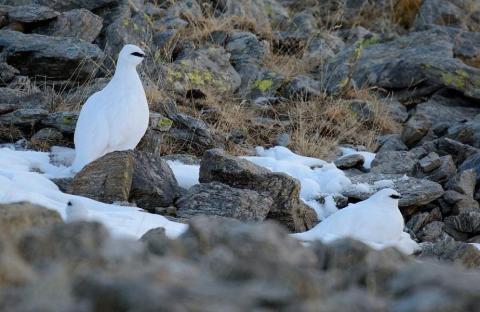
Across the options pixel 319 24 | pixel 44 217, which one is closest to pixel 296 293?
pixel 44 217

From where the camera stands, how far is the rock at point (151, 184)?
6453 millimetres

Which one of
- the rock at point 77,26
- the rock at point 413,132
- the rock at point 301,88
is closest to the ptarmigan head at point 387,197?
the rock at point 413,132

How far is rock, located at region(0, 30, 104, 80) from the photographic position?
9258 mm

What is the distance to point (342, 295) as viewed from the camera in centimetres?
229

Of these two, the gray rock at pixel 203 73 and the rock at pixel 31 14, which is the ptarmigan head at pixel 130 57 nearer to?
the gray rock at pixel 203 73

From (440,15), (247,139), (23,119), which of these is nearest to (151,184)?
(23,119)

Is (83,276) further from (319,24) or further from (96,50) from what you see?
(319,24)

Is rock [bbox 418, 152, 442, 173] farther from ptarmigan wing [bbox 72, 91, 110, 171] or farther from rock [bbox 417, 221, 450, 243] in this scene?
ptarmigan wing [bbox 72, 91, 110, 171]

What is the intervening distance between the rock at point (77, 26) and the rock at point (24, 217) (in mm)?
7060

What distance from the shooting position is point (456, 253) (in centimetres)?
568

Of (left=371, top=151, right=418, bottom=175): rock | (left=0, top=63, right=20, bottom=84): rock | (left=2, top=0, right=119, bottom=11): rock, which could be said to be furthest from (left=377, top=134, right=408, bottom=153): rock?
(left=0, top=63, right=20, bottom=84): rock

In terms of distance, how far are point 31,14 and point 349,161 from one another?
396cm

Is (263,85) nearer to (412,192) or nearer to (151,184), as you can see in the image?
(412,192)

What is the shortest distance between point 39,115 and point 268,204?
2563mm
